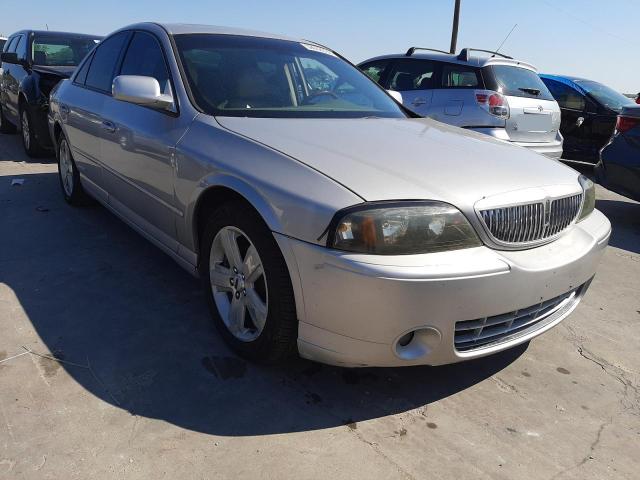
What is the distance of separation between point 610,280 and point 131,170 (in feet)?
11.4

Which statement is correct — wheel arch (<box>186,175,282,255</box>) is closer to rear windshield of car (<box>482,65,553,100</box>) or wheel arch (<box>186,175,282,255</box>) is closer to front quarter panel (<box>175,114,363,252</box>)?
front quarter panel (<box>175,114,363,252</box>)

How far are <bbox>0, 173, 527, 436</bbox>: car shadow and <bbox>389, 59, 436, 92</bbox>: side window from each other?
471 centimetres

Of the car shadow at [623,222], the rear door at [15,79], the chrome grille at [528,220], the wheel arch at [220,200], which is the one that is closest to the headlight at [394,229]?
the chrome grille at [528,220]

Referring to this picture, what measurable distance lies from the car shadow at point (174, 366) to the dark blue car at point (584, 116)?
679 centimetres

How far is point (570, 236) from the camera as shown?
2525mm

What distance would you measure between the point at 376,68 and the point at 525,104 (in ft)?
7.50

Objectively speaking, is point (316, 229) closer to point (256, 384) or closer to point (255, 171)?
point (255, 171)

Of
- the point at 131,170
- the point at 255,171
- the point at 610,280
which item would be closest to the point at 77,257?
the point at 131,170

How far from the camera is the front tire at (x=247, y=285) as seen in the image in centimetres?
222

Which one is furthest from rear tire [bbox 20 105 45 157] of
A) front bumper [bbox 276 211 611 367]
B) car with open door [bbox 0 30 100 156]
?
front bumper [bbox 276 211 611 367]

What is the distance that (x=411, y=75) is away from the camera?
23.9ft

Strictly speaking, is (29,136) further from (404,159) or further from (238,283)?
(404,159)

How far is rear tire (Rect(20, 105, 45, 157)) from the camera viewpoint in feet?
22.4

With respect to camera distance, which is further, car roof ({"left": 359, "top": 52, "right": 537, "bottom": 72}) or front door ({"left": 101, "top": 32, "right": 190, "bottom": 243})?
car roof ({"left": 359, "top": 52, "right": 537, "bottom": 72})
